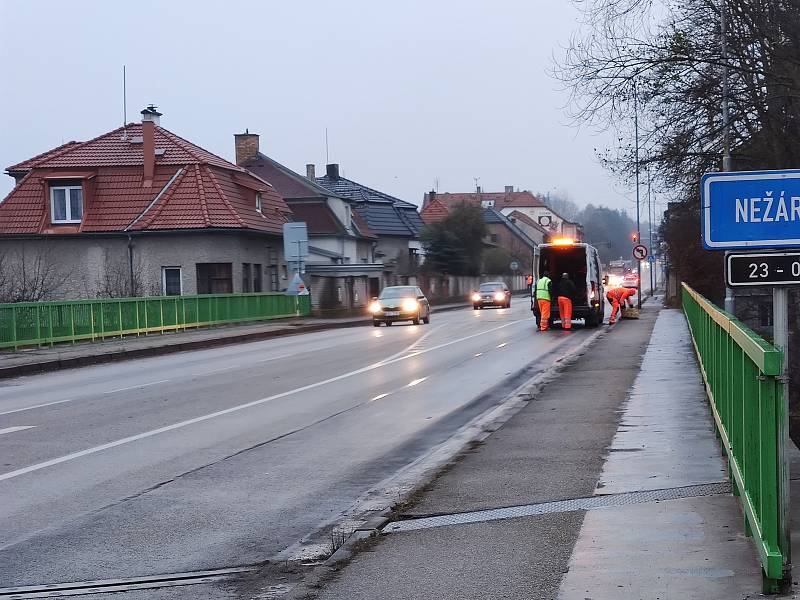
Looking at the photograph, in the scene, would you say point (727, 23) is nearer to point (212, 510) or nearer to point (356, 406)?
point (356, 406)

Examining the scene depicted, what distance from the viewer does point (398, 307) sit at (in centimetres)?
4184

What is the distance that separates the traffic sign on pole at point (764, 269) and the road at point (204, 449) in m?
3.21

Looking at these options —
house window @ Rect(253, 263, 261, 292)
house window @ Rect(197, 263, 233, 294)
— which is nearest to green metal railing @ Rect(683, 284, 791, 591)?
house window @ Rect(197, 263, 233, 294)

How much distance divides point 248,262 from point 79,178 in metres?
8.42

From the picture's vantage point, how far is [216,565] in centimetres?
668

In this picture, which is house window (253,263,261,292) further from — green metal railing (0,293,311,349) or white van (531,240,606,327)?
white van (531,240,606,327)

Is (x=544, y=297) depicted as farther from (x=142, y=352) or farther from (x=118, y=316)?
(x=118, y=316)

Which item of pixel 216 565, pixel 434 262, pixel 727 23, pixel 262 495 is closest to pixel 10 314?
pixel 727 23

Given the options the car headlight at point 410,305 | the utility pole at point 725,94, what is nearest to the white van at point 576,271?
the car headlight at point 410,305

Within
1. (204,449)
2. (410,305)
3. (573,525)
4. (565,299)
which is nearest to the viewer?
(573,525)

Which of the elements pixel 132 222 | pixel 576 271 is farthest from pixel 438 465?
pixel 132 222

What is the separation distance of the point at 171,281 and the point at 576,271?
2168cm

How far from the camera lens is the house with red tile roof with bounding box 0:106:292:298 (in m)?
50.2

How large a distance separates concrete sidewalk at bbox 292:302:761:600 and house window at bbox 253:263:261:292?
139 feet
